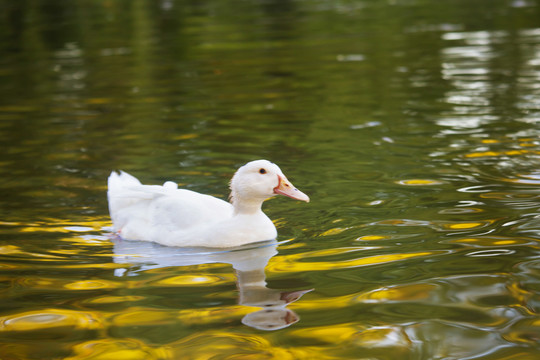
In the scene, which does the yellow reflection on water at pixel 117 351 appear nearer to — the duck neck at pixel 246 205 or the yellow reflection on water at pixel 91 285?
the yellow reflection on water at pixel 91 285


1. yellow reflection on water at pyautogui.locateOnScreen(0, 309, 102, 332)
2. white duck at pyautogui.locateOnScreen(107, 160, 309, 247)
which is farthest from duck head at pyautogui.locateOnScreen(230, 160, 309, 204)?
yellow reflection on water at pyautogui.locateOnScreen(0, 309, 102, 332)

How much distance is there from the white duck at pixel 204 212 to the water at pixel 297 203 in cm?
14

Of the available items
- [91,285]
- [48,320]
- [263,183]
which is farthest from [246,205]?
[48,320]

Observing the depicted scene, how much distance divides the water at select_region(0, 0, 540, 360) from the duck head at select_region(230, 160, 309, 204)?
43 centimetres

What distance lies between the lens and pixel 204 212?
23.7 ft

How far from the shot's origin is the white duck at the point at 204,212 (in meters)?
6.93

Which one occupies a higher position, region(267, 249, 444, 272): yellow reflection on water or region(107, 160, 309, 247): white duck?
region(107, 160, 309, 247): white duck

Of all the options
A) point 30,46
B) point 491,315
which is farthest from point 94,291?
point 30,46

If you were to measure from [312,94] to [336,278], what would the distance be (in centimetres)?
837

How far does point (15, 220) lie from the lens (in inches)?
314

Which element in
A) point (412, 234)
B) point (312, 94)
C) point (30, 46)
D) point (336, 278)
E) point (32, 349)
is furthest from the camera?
point (30, 46)

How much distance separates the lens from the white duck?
693cm

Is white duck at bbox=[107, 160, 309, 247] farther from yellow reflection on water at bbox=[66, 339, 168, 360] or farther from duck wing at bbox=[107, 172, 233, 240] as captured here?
yellow reflection on water at bbox=[66, 339, 168, 360]

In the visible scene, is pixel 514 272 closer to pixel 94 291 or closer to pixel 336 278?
pixel 336 278
